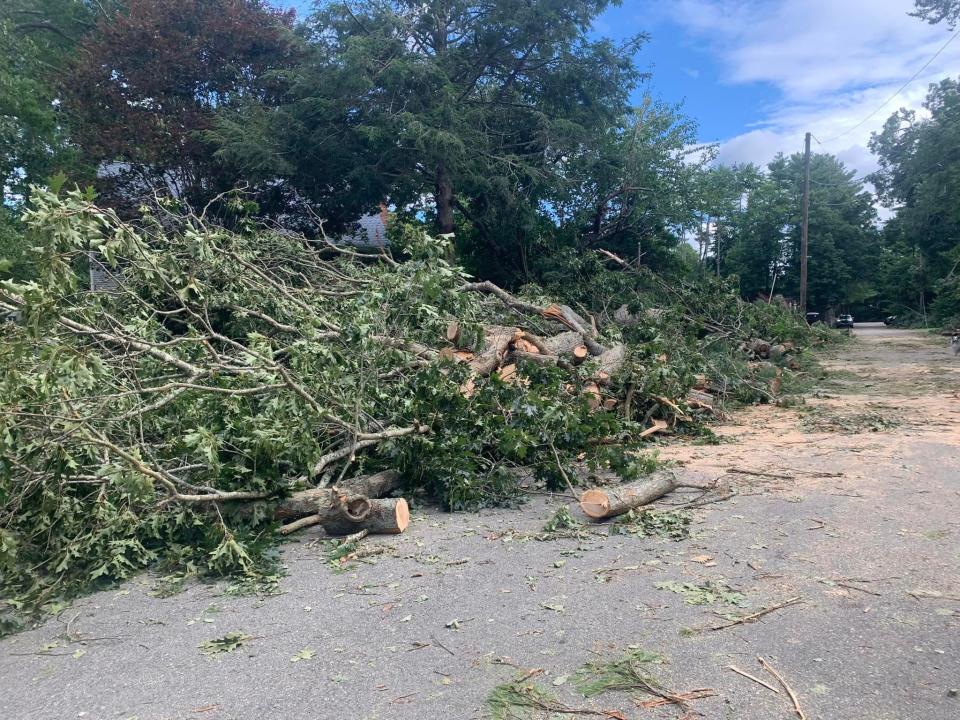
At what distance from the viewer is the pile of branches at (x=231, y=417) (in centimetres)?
328

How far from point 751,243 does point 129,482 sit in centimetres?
4355

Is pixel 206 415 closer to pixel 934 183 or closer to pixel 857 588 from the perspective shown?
pixel 857 588

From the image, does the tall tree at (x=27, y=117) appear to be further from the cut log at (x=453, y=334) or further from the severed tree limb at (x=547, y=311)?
the cut log at (x=453, y=334)

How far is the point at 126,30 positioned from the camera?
1441 centimetres

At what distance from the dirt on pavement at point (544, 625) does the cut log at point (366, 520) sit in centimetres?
9

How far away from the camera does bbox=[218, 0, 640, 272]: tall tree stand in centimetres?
1342

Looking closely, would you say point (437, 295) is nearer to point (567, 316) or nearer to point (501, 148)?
point (567, 316)

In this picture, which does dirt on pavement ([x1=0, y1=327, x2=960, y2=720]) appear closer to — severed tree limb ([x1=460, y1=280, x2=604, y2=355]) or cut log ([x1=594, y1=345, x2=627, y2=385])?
cut log ([x1=594, y1=345, x2=627, y2=385])

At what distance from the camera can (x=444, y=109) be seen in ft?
43.5

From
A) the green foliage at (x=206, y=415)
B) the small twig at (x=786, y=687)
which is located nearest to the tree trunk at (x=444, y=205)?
the green foliage at (x=206, y=415)

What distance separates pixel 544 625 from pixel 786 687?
3.07 feet

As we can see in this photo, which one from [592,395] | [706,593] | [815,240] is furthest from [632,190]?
[815,240]

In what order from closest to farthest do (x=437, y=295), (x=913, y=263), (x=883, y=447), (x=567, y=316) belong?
(x=437, y=295)
(x=883, y=447)
(x=567, y=316)
(x=913, y=263)

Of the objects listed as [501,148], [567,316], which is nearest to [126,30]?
[501,148]
